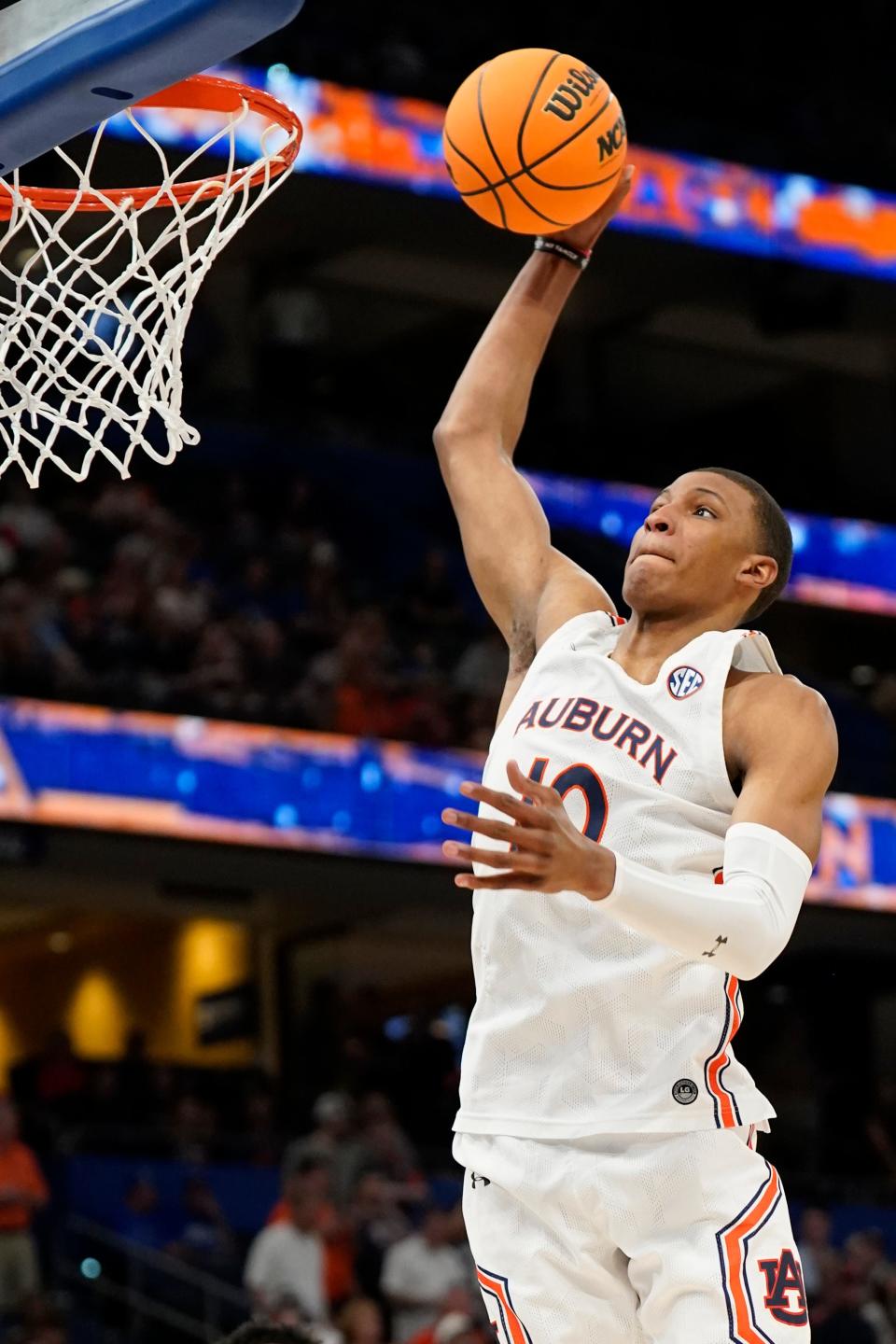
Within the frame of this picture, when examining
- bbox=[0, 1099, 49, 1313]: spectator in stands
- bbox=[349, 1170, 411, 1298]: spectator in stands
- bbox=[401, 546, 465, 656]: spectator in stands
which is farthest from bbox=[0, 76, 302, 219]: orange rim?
bbox=[401, 546, 465, 656]: spectator in stands

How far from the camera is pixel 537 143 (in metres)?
4.35

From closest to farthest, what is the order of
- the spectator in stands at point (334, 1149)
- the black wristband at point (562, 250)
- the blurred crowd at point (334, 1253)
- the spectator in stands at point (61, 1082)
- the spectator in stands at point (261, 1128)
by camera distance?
1. the black wristband at point (562, 250)
2. the blurred crowd at point (334, 1253)
3. the spectator in stands at point (334, 1149)
4. the spectator in stands at point (261, 1128)
5. the spectator in stands at point (61, 1082)

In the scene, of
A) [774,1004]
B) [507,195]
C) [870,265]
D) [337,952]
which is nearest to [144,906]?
[337,952]

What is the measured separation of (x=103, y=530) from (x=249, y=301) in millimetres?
4411

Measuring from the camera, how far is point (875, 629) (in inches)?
802

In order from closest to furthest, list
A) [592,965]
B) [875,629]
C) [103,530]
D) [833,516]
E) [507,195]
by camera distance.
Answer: [592,965]
[507,195]
[103,530]
[833,516]
[875,629]

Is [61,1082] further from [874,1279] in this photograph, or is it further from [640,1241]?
[640,1241]

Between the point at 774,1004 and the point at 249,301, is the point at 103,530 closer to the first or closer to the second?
the point at 249,301

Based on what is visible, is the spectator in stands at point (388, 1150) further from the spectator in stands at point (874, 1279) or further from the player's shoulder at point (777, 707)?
the player's shoulder at point (777, 707)

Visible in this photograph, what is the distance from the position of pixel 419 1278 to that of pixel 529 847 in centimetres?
809

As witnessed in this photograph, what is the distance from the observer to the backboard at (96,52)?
3342 millimetres

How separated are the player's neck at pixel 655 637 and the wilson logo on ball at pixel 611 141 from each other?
1.07m

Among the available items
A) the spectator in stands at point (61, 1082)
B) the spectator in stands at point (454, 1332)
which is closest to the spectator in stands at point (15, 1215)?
the spectator in stands at point (454, 1332)

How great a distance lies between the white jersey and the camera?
3510mm
